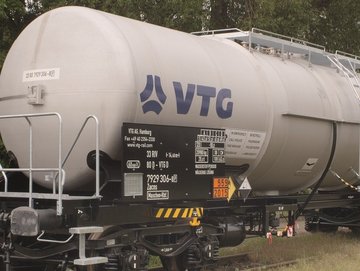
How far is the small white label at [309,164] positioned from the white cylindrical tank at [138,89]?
0.45 metres

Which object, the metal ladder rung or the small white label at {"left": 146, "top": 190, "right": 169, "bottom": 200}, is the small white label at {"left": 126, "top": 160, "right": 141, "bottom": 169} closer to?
the small white label at {"left": 146, "top": 190, "right": 169, "bottom": 200}

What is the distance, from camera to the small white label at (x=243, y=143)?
25.9 ft

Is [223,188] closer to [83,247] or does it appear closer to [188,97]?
[188,97]

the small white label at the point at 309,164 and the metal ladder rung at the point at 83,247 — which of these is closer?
the metal ladder rung at the point at 83,247

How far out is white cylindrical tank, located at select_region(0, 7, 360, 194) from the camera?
21.2 feet

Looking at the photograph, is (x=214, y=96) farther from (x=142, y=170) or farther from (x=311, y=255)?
(x=311, y=255)

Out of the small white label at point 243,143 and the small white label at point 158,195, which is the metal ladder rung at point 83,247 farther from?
the small white label at point 243,143

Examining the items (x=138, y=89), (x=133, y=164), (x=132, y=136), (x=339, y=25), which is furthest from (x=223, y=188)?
(x=339, y=25)

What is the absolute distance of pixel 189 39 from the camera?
25.9 ft

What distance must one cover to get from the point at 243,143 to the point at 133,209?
7.00 ft

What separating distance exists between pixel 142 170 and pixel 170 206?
0.84 metres

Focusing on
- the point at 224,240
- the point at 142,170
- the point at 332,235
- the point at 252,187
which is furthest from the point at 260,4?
the point at 142,170

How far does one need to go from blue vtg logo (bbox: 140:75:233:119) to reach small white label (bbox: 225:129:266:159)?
319 mm

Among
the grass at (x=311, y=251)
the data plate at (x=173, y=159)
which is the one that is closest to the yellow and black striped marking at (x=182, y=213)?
the data plate at (x=173, y=159)
